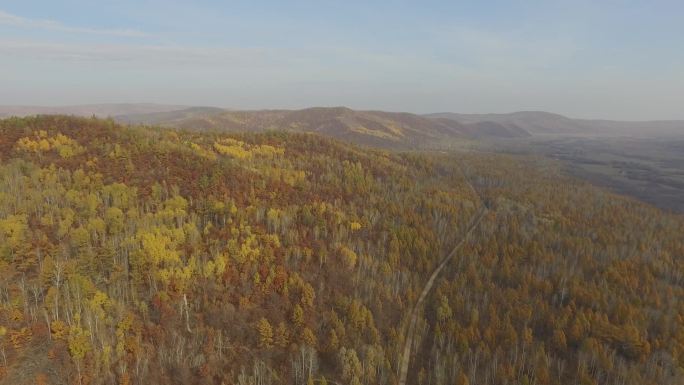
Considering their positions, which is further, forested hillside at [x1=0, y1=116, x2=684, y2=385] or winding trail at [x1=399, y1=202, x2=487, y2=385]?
winding trail at [x1=399, y1=202, x2=487, y2=385]

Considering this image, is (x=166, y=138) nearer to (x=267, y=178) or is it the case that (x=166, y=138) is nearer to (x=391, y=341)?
(x=267, y=178)

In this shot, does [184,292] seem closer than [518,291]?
Yes

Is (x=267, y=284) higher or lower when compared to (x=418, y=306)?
higher

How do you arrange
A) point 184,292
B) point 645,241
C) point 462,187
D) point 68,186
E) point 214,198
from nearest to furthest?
point 184,292, point 68,186, point 214,198, point 645,241, point 462,187

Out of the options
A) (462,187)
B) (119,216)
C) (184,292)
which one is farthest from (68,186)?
(462,187)

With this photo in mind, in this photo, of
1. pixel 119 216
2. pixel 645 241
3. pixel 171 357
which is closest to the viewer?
pixel 171 357

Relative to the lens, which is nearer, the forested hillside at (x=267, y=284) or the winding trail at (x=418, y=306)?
the forested hillside at (x=267, y=284)

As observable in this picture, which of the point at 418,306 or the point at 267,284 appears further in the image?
the point at 418,306

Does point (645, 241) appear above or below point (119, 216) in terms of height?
below
